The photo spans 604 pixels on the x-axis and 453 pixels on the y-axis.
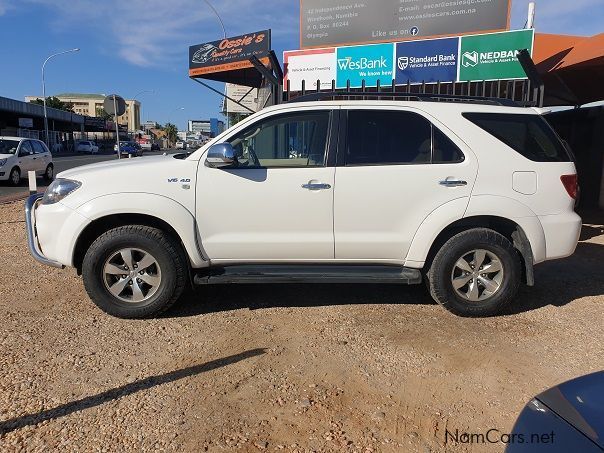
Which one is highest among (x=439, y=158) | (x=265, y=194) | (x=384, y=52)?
(x=384, y=52)

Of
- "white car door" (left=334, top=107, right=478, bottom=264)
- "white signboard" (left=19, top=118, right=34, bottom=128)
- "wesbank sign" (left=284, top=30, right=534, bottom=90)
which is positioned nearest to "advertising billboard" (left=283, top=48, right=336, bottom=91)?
"wesbank sign" (left=284, top=30, right=534, bottom=90)

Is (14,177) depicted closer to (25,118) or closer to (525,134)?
(525,134)

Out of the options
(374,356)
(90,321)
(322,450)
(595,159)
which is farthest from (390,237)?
(595,159)

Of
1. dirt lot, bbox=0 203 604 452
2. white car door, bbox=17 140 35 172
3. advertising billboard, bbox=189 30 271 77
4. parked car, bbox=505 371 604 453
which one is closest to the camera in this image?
parked car, bbox=505 371 604 453

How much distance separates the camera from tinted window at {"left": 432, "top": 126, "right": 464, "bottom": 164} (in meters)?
4.45

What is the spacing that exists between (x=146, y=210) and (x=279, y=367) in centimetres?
178

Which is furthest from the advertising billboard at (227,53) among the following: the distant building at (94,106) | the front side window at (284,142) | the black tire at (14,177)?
the distant building at (94,106)

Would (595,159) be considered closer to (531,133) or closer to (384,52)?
(384,52)

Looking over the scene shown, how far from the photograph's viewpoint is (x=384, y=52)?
11500 mm

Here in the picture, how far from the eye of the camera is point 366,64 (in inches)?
461

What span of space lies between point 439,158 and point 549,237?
49.5 inches

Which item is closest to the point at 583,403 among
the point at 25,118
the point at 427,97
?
the point at 427,97

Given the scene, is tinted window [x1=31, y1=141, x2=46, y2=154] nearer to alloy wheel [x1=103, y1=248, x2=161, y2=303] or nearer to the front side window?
alloy wheel [x1=103, y1=248, x2=161, y2=303]

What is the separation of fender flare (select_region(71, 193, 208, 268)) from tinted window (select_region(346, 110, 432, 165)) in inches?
60.9
